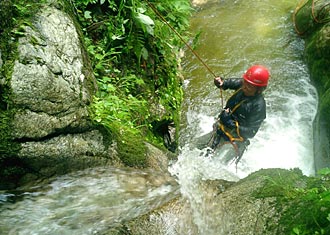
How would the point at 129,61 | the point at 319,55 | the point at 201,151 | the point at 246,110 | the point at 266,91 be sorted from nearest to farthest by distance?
1. the point at 129,61
2. the point at 246,110
3. the point at 201,151
4. the point at 319,55
5. the point at 266,91

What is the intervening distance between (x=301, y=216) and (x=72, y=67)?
2.38 m

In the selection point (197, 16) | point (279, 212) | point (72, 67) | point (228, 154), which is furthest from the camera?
point (197, 16)

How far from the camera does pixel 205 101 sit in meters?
7.52

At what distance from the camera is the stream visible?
279cm

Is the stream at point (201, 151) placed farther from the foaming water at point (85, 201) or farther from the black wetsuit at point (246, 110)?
the black wetsuit at point (246, 110)

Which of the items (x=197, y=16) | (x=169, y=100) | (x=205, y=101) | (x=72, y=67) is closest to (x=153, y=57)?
(x=169, y=100)

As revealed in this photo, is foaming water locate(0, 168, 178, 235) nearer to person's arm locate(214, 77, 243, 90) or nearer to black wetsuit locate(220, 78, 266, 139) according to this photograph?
black wetsuit locate(220, 78, 266, 139)

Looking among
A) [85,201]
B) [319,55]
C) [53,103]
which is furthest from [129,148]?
[319,55]

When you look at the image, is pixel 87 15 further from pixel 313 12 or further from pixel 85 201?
pixel 313 12

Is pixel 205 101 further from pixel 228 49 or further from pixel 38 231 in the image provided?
pixel 38 231

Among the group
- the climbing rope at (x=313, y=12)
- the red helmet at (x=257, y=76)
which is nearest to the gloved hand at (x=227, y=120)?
the red helmet at (x=257, y=76)

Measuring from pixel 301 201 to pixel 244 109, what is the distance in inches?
109

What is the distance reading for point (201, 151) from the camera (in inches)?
231

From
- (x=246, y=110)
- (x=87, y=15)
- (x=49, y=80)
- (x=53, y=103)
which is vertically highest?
(x=87, y=15)
